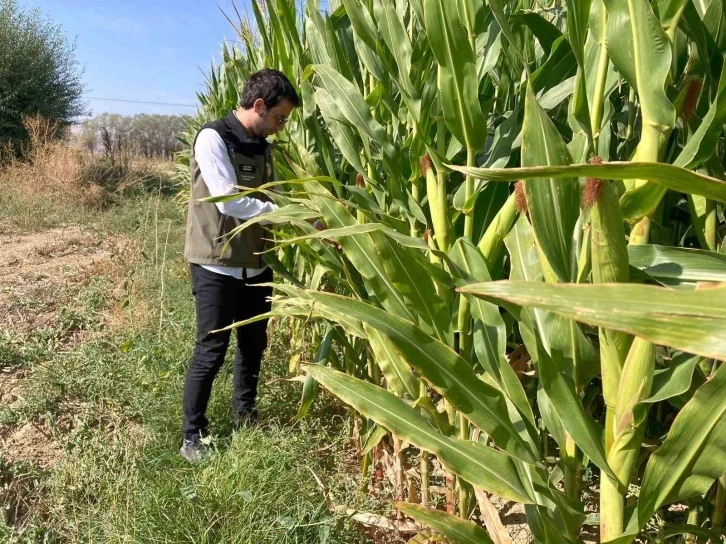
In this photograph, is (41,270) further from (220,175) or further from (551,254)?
(551,254)

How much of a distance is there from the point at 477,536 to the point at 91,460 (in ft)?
5.92

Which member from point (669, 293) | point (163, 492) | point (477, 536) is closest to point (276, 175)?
point (163, 492)

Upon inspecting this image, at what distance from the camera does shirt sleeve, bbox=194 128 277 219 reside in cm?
226

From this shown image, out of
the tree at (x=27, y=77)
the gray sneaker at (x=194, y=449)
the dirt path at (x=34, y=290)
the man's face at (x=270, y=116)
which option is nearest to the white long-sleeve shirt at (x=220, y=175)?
the man's face at (x=270, y=116)

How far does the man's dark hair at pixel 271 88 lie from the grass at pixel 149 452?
111 cm

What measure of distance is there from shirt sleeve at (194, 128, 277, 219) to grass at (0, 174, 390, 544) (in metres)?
0.69

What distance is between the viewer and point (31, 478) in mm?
2355

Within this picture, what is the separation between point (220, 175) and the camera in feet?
7.57

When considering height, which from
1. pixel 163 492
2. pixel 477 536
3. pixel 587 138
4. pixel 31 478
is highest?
pixel 587 138

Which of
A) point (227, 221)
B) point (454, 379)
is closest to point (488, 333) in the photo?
point (454, 379)

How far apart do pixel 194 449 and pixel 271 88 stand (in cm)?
155

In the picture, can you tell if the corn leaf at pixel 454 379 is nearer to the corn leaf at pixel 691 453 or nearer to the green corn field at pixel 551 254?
the green corn field at pixel 551 254

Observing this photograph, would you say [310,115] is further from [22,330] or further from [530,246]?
[22,330]

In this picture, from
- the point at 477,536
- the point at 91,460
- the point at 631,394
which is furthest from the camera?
the point at 91,460
